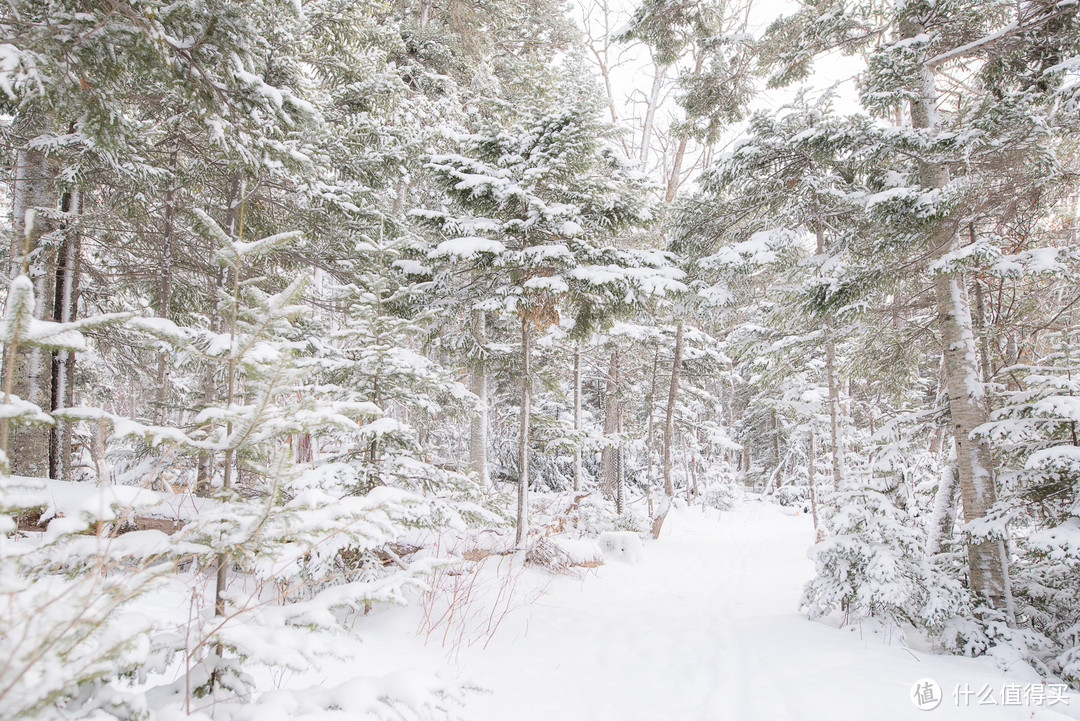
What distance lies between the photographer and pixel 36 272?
19.3 ft

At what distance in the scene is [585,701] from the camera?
395cm

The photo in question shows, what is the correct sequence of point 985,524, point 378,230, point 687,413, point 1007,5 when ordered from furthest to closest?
point 687,413
point 378,230
point 1007,5
point 985,524

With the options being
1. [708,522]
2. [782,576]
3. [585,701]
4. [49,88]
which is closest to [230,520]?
[585,701]

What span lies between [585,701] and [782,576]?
6.93 metres

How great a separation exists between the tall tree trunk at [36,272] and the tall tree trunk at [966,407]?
10399 millimetres

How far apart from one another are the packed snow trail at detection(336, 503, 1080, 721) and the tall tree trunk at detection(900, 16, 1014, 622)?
1050 mm

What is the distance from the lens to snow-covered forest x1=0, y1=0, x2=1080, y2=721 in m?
1.89

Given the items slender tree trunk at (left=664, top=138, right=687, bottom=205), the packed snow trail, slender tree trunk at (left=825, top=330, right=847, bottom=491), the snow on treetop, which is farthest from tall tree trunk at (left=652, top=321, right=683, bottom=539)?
the snow on treetop

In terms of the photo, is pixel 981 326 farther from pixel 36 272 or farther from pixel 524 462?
pixel 36 272

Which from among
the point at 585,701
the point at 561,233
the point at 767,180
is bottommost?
the point at 585,701

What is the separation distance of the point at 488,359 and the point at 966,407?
626 centimetres

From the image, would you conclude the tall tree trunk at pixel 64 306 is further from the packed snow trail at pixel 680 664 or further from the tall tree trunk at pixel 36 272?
the packed snow trail at pixel 680 664

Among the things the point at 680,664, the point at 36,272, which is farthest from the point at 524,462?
the point at 36,272

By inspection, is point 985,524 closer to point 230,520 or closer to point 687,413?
point 230,520
